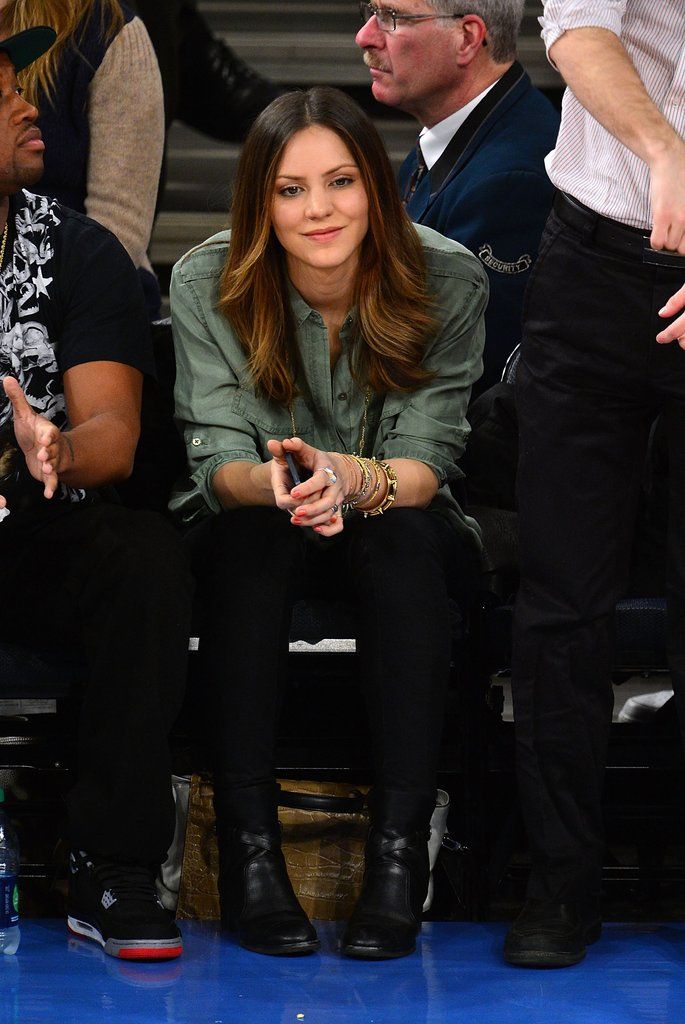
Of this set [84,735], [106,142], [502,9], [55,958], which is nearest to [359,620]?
[84,735]

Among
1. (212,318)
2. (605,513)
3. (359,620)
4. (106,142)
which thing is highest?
(106,142)

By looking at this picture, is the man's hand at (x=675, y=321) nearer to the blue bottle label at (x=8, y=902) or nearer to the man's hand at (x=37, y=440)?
the man's hand at (x=37, y=440)

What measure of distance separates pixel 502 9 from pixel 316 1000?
219 cm

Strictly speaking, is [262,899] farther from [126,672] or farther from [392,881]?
[126,672]

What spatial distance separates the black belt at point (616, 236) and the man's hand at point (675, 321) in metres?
0.08

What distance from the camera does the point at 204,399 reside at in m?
2.32

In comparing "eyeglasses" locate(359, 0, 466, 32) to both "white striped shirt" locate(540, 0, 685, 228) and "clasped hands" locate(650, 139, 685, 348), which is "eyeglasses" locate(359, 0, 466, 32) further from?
"clasped hands" locate(650, 139, 685, 348)

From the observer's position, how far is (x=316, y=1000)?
1.84 m

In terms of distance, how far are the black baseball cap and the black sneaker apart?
1.23m

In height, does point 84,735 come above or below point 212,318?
below

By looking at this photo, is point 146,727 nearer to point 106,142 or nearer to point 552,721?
point 552,721

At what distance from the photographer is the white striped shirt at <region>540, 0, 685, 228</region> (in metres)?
1.81

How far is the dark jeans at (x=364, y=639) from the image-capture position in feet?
6.77

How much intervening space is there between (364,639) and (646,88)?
84 centimetres
